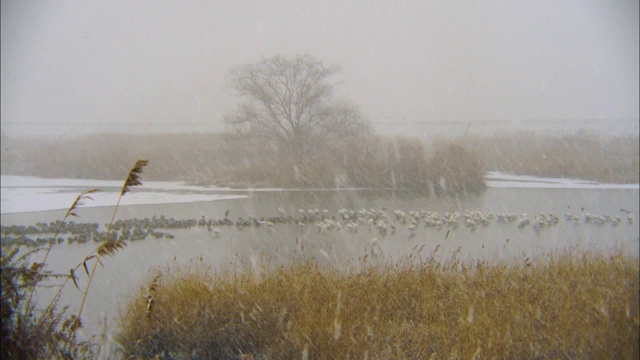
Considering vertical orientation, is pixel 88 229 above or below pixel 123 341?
above

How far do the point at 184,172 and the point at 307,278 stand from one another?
9651 millimetres

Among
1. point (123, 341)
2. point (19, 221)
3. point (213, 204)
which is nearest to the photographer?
point (123, 341)

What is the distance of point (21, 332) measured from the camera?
3.39m

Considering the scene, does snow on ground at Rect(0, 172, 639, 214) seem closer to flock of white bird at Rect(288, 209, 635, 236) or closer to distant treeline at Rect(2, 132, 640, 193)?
distant treeline at Rect(2, 132, 640, 193)

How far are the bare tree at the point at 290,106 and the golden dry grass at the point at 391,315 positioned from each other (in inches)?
390

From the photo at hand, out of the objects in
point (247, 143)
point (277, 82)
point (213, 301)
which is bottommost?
point (213, 301)

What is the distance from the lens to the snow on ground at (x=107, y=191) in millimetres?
10297

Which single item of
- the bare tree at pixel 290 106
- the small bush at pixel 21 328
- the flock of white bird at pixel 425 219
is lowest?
the flock of white bird at pixel 425 219

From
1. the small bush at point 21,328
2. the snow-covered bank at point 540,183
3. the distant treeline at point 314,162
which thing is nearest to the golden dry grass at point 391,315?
the small bush at point 21,328

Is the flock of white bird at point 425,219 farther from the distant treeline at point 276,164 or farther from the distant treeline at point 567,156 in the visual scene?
the distant treeline at point 567,156

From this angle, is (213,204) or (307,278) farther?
(213,204)

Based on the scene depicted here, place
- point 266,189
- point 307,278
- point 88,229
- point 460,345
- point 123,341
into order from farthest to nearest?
point 266,189
point 88,229
point 307,278
point 123,341
point 460,345

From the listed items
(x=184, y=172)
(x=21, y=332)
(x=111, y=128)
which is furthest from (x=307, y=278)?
(x=111, y=128)

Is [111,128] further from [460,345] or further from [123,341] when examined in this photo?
[460,345]
